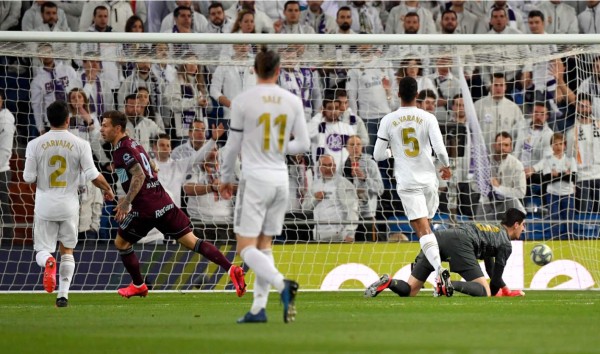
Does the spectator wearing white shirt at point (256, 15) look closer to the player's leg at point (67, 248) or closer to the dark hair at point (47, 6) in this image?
the dark hair at point (47, 6)

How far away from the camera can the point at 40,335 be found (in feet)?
27.8

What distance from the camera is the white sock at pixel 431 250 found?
13.3 m

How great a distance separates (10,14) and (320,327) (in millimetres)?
12844

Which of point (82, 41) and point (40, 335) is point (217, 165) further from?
point (40, 335)

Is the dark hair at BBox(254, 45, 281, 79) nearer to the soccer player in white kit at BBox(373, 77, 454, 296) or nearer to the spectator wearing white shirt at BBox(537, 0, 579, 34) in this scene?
the soccer player in white kit at BBox(373, 77, 454, 296)

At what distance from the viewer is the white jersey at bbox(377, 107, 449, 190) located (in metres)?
13.3

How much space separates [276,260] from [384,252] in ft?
5.37

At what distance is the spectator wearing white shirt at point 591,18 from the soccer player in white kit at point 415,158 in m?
8.64

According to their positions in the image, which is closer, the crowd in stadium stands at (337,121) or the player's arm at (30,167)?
the player's arm at (30,167)

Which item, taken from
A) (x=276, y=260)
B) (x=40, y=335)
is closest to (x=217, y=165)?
(x=276, y=260)

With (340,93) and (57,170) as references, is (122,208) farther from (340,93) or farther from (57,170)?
(340,93)

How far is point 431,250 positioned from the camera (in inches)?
526

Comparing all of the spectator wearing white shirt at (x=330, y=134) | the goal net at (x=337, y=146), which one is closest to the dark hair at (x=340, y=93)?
the goal net at (x=337, y=146)

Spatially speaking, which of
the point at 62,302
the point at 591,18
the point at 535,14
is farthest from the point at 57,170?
the point at 591,18
